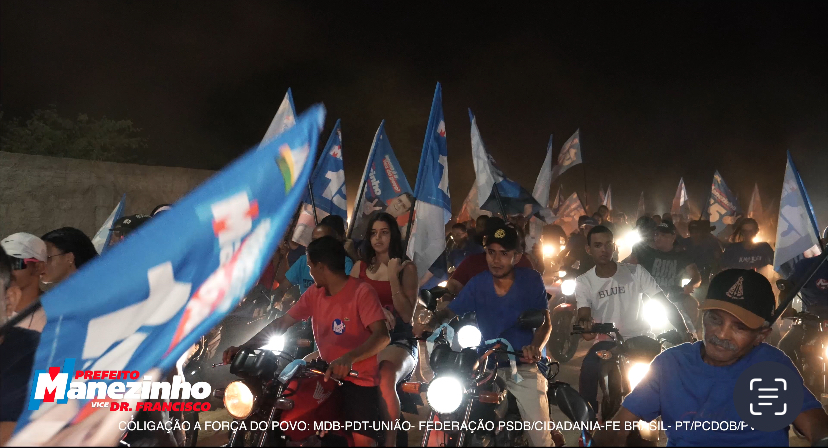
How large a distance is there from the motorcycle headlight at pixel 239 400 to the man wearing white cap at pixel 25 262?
1.38m

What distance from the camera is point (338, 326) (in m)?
3.99

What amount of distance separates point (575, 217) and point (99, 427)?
61.2ft

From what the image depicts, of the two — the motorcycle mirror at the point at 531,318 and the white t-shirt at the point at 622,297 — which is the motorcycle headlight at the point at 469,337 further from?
the white t-shirt at the point at 622,297

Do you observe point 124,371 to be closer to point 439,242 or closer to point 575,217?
point 439,242

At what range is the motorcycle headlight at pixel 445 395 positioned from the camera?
3.05 meters

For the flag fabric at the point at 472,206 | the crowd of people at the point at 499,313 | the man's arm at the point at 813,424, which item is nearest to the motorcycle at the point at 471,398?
the crowd of people at the point at 499,313

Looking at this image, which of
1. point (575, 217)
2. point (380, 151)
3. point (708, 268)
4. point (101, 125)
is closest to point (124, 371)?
point (380, 151)

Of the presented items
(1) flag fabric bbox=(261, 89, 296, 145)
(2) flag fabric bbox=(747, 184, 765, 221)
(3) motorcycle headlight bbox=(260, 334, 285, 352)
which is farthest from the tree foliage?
(2) flag fabric bbox=(747, 184, 765, 221)

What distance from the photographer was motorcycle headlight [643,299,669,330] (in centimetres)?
478

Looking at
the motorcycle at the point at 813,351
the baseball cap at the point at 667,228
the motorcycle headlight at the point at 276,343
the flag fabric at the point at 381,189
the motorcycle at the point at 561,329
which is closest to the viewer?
the motorcycle headlight at the point at 276,343

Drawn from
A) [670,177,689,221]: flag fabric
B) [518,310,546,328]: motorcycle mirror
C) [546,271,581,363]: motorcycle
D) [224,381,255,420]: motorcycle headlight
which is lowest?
[224,381,255,420]: motorcycle headlight

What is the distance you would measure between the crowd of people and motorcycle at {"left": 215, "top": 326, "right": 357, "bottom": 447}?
20 centimetres

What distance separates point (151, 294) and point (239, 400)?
6.11 ft

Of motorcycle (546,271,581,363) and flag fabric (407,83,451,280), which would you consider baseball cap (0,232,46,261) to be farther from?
motorcycle (546,271,581,363)
